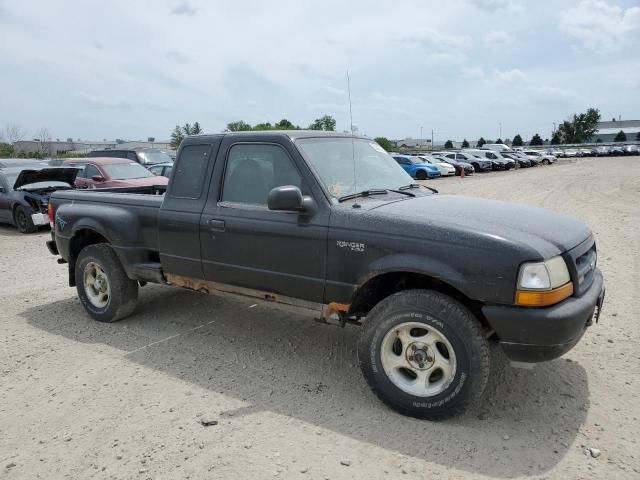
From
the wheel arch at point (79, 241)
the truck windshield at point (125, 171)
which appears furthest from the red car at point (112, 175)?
the wheel arch at point (79, 241)

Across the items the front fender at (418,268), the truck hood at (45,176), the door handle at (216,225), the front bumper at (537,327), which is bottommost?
the front bumper at (537,327)

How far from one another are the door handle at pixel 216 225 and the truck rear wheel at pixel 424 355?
1512 millimetres

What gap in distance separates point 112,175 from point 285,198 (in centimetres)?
1155

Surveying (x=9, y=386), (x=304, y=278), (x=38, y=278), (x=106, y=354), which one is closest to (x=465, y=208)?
(x=304, y=278)

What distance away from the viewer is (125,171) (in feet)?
46.1

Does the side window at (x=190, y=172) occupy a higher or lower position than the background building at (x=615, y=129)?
lower

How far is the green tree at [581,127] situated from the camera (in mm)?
97312

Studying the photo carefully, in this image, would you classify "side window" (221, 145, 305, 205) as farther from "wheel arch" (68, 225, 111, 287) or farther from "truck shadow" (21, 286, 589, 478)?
"wheel arch" (68, 225, 111, 287)

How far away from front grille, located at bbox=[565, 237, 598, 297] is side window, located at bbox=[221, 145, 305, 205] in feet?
6.40

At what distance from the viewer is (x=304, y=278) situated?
12.8 ft

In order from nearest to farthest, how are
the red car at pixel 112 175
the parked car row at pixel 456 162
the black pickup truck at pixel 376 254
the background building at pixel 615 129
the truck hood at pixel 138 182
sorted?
the black pickup truck at pixel 376 254 < the truck hood at pixel 138 182 < the red car at pixel 112 175 < the parked car row at pixel 456 162 < the background building at pixel 615 129

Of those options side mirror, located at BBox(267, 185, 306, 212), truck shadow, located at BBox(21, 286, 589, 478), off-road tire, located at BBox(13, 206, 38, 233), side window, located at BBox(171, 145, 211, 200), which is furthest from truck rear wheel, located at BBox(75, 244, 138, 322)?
off-road tire, located at BBox(13, 206, 38, 233)

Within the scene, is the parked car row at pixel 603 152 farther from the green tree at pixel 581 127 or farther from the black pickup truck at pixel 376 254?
the black pickup truck at pixel 376 254

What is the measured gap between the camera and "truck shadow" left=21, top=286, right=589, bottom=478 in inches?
125
